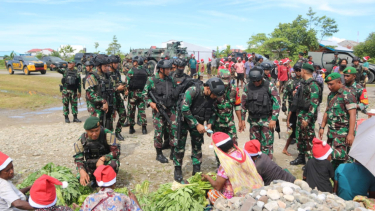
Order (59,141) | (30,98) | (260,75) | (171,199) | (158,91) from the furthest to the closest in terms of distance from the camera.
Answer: (30,98)
(59,141)
(158,91)
(260,75)
(171,199)

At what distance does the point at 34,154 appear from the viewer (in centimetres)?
601

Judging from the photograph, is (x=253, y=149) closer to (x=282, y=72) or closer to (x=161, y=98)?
(x=161, y=98)

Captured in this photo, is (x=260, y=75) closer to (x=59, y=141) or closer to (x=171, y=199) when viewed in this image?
(x=171, y=199)

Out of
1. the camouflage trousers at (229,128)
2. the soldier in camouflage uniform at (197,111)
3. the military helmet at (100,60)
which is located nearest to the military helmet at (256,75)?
the soldier in camouflage uniform at (197,111)

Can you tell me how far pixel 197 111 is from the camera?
4637 millimetres

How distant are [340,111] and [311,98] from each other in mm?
720

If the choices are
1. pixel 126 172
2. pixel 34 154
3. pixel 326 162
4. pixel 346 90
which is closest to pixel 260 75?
pixel 346 90

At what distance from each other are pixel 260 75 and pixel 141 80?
3698mm

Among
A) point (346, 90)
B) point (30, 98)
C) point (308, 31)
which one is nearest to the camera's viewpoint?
point (346, 90)

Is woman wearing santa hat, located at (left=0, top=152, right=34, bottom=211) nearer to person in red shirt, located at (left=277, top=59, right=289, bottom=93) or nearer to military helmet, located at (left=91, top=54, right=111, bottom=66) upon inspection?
military helmet, located at (left=91, top=54, right=111, bottom=66)

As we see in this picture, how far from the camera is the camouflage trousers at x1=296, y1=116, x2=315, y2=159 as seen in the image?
531cm

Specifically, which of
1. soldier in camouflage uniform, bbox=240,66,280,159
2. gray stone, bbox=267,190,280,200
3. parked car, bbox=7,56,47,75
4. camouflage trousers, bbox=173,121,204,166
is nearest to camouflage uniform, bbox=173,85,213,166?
camouflage trousers, bbox=173,121,204,166

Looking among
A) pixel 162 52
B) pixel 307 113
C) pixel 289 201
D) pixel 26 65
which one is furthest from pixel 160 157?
pixel 26 65

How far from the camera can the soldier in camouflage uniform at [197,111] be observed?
4.36 m
